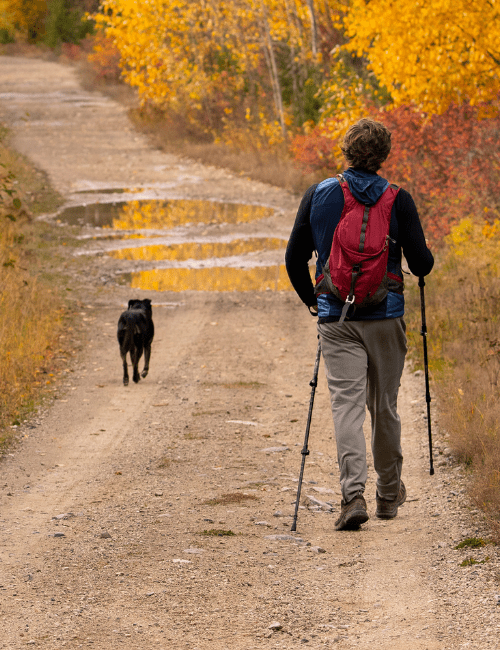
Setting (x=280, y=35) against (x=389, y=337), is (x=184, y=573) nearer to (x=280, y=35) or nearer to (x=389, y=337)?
(x=389, y=337)

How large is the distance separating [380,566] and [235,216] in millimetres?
15680

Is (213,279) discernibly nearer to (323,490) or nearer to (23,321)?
(23,321)

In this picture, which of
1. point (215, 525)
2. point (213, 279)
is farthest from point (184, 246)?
point (215, 525)

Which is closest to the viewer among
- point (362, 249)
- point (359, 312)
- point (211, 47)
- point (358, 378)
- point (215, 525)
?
point (362, 249)

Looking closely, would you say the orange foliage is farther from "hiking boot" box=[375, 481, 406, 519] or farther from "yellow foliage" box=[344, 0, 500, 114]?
"hiking boot" box=[375, 481, 406, 519]

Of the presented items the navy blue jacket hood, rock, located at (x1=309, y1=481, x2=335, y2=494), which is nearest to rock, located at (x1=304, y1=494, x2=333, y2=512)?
rock, located at (x1=309, y1=481, x2=335, y2=494)

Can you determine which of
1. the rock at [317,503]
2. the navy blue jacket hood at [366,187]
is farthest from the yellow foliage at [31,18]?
the navy blue jacket hood at [366,187]

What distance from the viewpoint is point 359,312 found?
4672 millimetres

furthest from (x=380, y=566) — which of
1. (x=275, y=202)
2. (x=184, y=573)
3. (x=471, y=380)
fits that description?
(x=275, y=202)

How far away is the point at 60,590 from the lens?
4242 millimetres

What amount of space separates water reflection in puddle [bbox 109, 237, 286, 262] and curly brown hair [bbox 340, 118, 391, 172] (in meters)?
11.1

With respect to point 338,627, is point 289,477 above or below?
below

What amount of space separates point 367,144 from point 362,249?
577 mm

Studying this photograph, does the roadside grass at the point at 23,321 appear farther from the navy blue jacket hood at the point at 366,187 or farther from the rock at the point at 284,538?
the navy blue jacket hood at the point at 366,187
